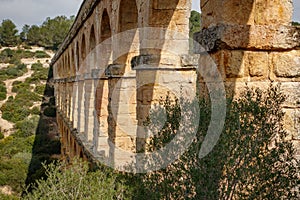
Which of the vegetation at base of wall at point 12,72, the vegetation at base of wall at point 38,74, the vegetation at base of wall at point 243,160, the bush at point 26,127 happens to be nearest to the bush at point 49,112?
the bush at point 26,127

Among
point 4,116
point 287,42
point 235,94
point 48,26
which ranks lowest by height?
point 4,116

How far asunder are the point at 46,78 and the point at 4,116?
1079cm

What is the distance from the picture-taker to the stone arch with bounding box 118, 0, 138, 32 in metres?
6.11

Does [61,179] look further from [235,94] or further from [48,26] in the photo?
[48,26]

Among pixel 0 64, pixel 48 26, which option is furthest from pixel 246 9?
pixel 48 26

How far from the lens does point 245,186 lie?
2.46 metres

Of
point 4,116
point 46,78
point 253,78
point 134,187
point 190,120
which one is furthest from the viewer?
point 46,78

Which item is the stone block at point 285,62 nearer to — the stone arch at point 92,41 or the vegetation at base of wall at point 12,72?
the stone arch at point 92,41

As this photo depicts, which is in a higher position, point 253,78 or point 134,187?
point 253,78

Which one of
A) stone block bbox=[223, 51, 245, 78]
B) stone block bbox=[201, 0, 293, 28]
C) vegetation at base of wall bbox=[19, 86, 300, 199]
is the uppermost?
stone block bbox=[201, 0, 293, 28]

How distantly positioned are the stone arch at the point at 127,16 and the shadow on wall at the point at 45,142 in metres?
8.85

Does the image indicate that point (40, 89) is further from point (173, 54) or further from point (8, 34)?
point (173, 54)

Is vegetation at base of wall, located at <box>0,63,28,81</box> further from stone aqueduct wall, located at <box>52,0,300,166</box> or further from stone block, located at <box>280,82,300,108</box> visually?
stone block, located at <box>280,82,300,108</box>

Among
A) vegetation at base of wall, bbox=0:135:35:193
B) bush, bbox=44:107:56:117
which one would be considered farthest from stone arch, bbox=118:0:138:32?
bush, bbox=44:107:56:117
